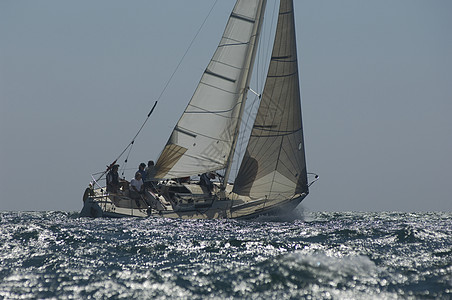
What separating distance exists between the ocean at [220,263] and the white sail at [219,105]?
18.5ft

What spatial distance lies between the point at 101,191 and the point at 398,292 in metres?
16.7

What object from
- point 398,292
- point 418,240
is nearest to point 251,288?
point 398,292

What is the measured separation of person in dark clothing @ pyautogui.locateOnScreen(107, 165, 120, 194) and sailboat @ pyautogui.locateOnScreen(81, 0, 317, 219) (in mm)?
246

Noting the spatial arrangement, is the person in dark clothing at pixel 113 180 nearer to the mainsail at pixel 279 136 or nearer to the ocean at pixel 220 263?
the ocean at pixel 220 263

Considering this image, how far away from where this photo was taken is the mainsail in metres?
25.2

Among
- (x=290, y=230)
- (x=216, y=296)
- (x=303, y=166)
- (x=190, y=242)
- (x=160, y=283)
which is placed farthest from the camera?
(x=303, y=166)

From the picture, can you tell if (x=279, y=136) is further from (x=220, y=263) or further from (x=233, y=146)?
(x=220, y=263)

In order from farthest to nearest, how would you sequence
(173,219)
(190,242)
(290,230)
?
(173,219), (290,230), (190,242)

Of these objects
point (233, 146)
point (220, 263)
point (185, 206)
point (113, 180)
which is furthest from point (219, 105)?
point (220, 263)

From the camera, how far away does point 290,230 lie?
70.4 feet

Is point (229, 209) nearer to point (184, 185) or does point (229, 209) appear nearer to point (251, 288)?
point (184, 185)

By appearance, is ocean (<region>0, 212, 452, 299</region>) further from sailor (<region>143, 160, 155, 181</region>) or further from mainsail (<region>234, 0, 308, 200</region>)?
sailor (<region>143, 160, 155, 181</region>)

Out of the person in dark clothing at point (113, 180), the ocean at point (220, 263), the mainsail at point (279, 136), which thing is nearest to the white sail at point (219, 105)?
the mainsail at point (279, 136)

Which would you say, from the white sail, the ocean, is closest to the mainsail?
the white sail
